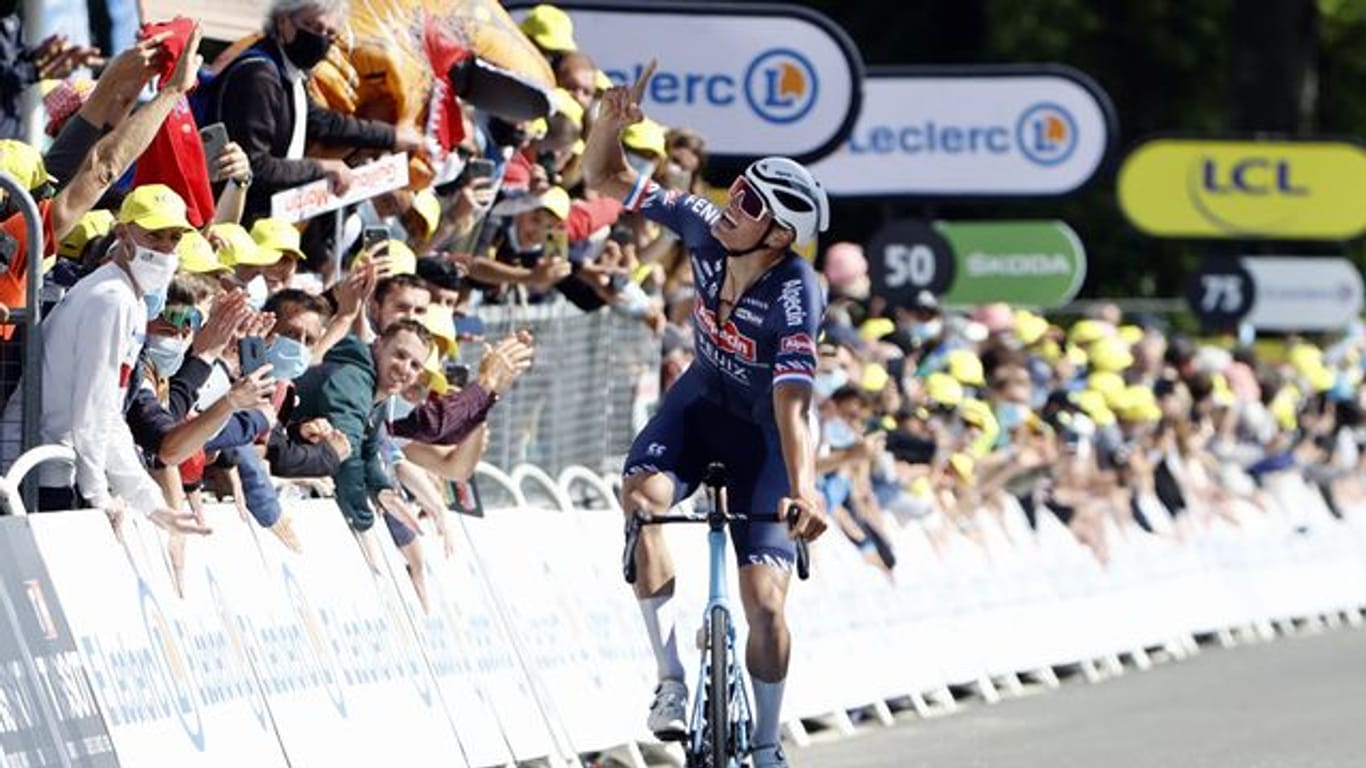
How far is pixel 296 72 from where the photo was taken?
1470 cm

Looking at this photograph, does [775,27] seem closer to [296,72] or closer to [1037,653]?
[1037,653]

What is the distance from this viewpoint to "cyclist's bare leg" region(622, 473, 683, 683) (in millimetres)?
12336

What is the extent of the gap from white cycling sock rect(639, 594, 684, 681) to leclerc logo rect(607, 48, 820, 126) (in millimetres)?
9434

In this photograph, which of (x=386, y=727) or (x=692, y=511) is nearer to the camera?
(x=386, y=727)

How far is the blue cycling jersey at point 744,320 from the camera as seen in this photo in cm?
1215

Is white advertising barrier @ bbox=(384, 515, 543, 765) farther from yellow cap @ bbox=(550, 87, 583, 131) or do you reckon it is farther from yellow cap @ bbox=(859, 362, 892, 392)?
yellow cap @ bbox=(859, 362, 892, 392)

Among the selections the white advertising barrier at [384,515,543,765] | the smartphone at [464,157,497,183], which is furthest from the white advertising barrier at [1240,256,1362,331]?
the white advertising barrier at [384,515,543,765]

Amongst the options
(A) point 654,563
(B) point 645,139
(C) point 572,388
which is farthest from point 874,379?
(A) point 654,563

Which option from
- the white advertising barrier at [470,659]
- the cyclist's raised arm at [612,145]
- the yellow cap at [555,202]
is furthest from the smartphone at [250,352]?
the yellow cap at [555,202]

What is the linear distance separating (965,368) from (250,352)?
32.8 ft

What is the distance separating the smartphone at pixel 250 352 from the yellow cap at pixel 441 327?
1.60 m

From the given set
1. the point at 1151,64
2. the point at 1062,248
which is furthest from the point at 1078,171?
the point at 1151,64

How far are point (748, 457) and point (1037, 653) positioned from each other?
28.4 ft

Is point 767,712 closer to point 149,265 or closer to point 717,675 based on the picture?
point 717,675
